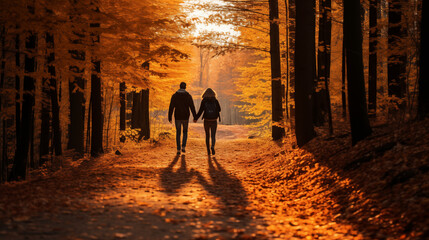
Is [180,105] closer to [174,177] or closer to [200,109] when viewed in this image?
[200,109]

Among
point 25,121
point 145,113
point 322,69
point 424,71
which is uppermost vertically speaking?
point 322,69

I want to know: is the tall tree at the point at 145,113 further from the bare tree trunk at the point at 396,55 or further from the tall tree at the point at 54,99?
the bare tree trunk at the point at 396,55

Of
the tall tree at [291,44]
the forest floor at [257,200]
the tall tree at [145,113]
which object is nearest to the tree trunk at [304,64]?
the forest floor at [257,200]

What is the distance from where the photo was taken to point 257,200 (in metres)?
6.08

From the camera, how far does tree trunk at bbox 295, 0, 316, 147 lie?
8.73m

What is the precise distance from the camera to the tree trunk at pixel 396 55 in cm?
889

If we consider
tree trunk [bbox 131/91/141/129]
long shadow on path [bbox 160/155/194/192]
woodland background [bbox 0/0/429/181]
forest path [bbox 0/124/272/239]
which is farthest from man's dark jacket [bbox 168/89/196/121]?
tree trunk [bbox 131/91/141/129]

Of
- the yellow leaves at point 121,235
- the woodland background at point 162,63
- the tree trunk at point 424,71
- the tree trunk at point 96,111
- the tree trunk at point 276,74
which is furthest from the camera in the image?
the tree trunk at point 276,74

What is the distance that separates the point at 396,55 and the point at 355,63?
13.1 feet

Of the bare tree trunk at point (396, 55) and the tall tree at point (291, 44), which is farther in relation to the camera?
the tall tree at point (291, 44)

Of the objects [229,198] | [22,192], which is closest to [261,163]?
[229,198]

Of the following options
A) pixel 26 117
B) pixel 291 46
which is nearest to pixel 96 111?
pixel 26 117

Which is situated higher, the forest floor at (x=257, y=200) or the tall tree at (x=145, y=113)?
the tall tree at (x=145, y=113)

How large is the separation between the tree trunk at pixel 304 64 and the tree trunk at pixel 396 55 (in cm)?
225
